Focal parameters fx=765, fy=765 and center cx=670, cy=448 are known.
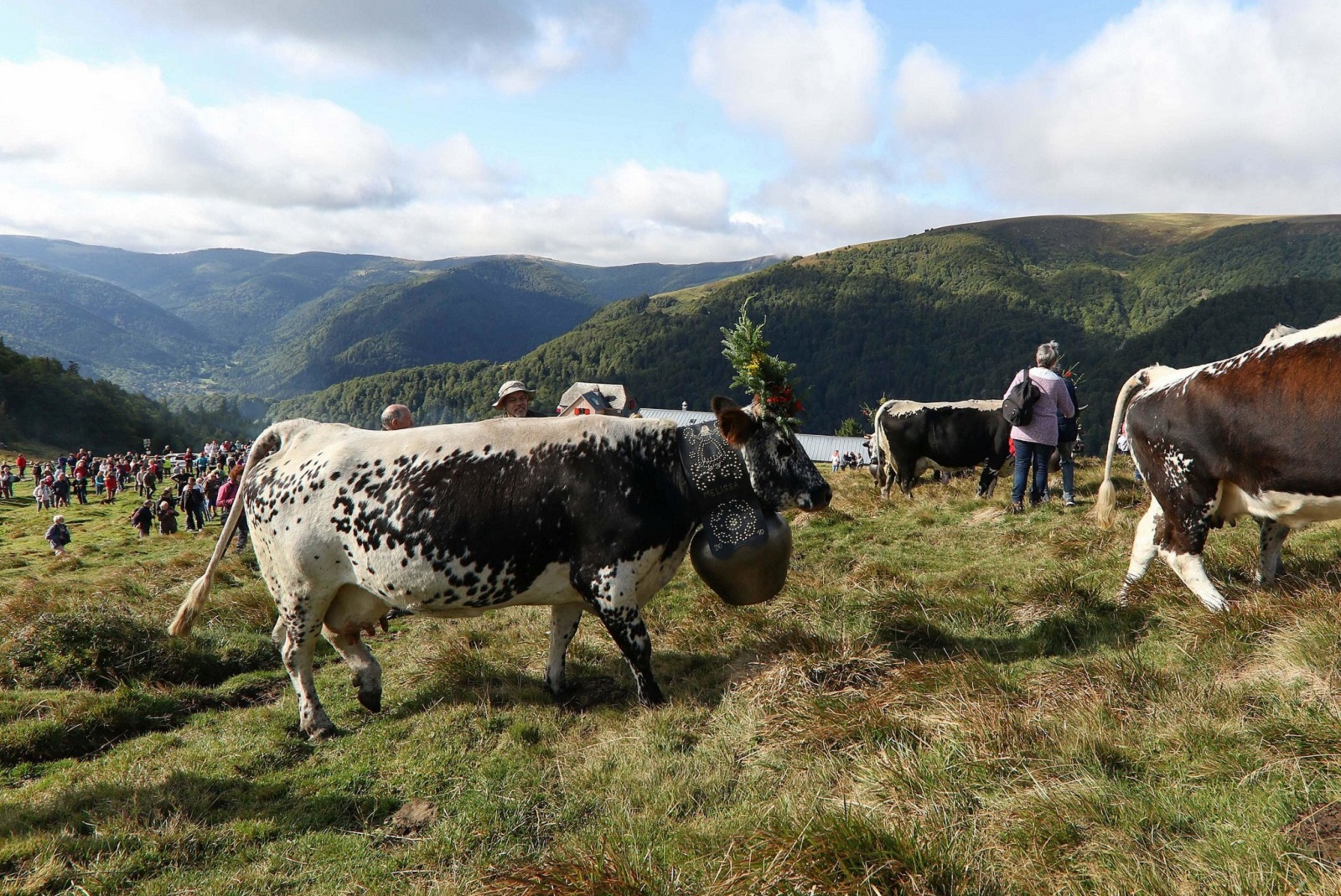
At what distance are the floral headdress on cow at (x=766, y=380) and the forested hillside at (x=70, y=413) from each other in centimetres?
10082

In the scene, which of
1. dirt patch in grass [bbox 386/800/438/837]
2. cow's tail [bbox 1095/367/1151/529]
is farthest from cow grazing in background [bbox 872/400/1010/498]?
dirt patch in grass [bbox 386/800/438/837]

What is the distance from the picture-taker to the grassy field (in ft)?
10.4

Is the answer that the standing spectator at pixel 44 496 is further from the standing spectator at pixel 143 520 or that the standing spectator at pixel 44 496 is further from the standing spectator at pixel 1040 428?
the standing spectator at pixel 1040 428

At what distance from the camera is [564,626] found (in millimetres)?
6453

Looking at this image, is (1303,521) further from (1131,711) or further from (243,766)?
(243,766)

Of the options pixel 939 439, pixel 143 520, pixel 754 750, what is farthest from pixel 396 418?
pixel 143 520

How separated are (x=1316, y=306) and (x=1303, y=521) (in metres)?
187

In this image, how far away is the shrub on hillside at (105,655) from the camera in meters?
7.30

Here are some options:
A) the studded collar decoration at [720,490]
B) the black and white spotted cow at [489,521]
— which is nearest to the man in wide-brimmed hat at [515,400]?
the black and white spotted cow at [489,521]

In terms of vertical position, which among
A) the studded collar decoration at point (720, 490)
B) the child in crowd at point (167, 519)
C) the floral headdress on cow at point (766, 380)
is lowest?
the child in crowd at point (167, 519)

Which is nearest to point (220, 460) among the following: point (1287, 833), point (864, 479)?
point (864, 479)

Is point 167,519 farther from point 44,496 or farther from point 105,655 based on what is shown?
point 105,655

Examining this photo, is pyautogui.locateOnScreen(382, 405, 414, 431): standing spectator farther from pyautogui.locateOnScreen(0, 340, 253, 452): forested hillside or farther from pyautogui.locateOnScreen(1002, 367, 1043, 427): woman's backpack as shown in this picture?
pyautogui.locateOnScreen(0, 340, 253, 452): forested hillside

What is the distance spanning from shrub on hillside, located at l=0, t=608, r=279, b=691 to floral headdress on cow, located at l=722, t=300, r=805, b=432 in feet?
20.3
